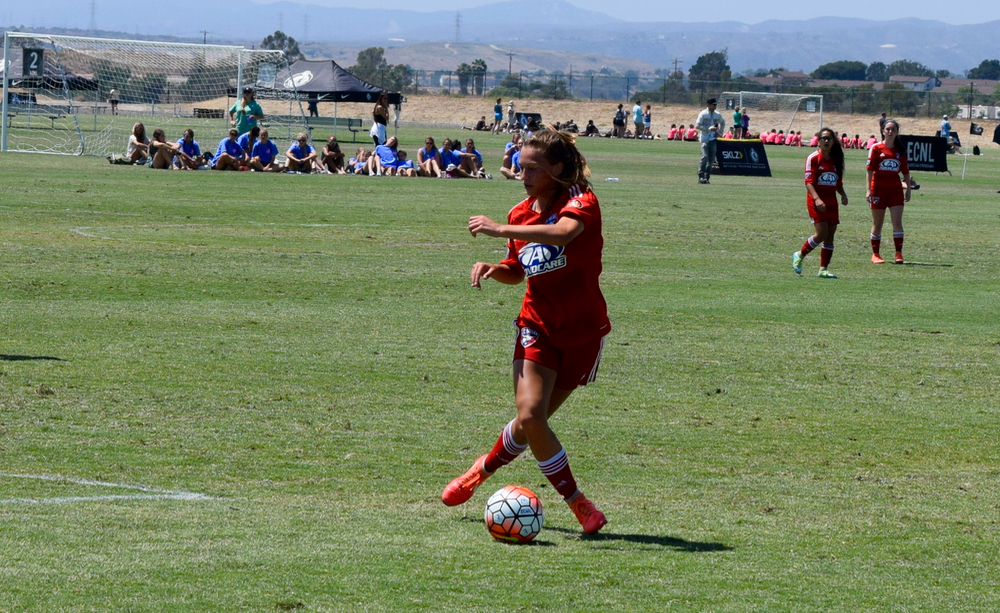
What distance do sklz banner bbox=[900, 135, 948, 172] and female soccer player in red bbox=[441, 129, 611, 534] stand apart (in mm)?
38229

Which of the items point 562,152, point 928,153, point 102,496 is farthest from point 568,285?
point 928,153

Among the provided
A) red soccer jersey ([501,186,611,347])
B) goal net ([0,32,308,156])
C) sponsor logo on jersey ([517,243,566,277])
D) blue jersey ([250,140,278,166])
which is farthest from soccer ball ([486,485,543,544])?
goal net ([0,32,308,156])

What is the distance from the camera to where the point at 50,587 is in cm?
491

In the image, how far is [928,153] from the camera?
4197 cm

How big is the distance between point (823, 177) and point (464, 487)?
11.2m

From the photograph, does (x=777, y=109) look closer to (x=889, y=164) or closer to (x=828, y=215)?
(x=889, y=164)

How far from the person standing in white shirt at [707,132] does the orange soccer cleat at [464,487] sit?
89.1ft

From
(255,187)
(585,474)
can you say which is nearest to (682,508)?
(585,474)

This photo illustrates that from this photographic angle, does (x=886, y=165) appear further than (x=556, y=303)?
Yes

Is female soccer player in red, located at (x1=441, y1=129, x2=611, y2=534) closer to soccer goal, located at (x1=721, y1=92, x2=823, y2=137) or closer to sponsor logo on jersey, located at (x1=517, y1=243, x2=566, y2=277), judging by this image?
sponsor logo on jersey, located at (x1=517, y1=243, x2=566, y2=277)

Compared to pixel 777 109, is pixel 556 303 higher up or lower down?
lower down

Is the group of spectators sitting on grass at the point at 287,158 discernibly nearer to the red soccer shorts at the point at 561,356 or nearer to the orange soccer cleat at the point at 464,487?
the orange soccer cleat at the point at 464,487

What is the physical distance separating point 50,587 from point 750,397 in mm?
5756

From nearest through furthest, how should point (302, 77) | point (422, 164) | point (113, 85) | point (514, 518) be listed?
1. point (514, 518)
2. point (422, 164)
3. point (113, 85)
4. point (302, 77)
